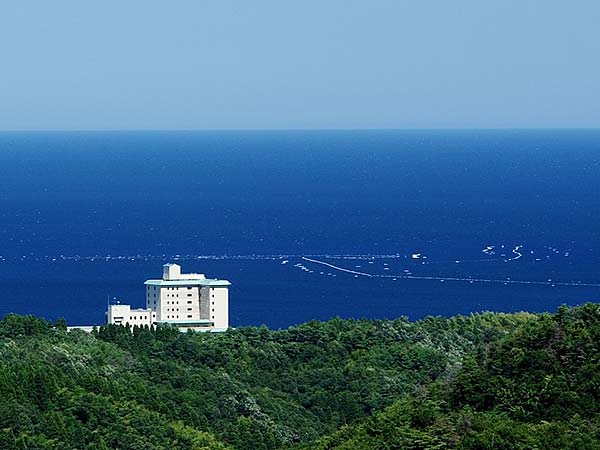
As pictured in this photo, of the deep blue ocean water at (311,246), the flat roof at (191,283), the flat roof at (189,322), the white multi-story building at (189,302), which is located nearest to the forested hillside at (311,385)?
the flat roof at (189,322)

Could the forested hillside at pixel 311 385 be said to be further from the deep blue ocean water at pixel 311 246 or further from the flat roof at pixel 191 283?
the deep blue ocean water at pixel 311 246

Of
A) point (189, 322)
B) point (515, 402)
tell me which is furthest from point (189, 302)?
point (515, 402)

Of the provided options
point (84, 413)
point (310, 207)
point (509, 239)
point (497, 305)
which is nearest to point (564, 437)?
point (84, 413)

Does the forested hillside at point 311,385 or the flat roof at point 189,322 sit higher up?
the forested hillside at point 311,385

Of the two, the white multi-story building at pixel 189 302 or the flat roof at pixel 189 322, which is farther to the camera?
the white multi-story building at pixel 189 302

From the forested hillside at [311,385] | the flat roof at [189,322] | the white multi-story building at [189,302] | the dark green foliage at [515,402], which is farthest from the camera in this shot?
the white multi-story building at [189,302]

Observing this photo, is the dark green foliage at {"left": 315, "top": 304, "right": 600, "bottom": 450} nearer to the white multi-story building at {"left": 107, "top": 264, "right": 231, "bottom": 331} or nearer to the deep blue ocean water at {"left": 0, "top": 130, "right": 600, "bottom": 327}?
the white multi-story building at {"left": 107, "top": 264, "right": 231, "bottom": 331}

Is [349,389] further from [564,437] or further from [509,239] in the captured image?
[509,239]

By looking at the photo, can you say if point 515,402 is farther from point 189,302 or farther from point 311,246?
point 311,246
